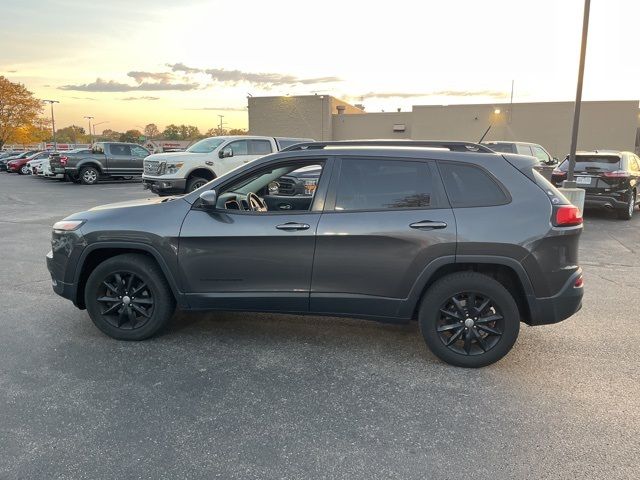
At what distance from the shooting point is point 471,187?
381 cm

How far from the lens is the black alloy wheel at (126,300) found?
4285mm

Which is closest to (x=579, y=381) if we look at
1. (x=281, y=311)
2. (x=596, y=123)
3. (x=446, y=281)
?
(x=446, y=281)

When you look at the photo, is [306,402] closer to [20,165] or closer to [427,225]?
[427,225]

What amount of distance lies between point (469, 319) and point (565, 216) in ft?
3.52

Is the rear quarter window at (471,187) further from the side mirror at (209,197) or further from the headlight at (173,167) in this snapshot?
the headlight at (173,167)

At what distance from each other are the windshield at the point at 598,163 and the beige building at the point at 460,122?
21087mm

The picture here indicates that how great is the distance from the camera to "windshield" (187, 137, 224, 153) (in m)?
13.9

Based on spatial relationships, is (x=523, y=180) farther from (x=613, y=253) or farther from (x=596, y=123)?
(x=596, y=123)

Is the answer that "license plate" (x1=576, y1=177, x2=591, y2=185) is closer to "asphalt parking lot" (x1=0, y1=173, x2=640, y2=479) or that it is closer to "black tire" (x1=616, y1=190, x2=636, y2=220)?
"black tire" (x1=616, y1=190, x2=636, y2=220)

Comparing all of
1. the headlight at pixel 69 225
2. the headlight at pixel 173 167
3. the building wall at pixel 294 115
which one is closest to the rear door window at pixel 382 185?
the headlight at pixel 69 225

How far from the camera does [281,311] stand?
4105 mm

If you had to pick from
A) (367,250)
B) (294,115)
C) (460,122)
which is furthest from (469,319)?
(294,115)

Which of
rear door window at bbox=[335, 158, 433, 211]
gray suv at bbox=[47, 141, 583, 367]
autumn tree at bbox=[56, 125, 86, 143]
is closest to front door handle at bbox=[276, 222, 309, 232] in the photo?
gray suv at bbox=[47, 141, 583, 367]

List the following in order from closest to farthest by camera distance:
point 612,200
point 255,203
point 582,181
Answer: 1. point 255,203
2. point 612,200
3. point 582,181
